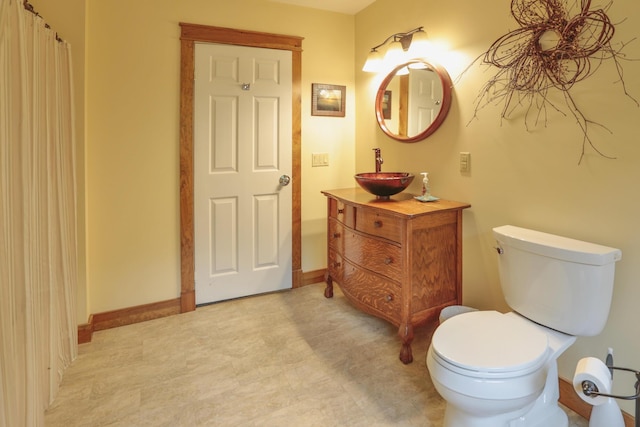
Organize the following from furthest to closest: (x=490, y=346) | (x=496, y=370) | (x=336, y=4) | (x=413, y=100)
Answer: (x=336, y=4) < (x=413, y=100) < (x=490, y=346) < (x=496, y=370)

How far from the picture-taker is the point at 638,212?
57.3 inches

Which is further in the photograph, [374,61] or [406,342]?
[374,61]

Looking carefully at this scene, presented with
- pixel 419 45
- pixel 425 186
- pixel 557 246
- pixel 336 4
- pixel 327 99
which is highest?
pixel 336 4

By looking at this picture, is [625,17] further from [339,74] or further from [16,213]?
[16,213]

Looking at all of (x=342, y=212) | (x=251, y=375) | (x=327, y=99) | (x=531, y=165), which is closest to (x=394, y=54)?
(x=327, y=99)

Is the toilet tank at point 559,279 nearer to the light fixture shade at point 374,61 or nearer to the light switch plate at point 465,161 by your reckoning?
the light switch plate at point 465,161

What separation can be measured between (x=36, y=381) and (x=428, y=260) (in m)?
1.86

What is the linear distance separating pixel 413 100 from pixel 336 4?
107 cm

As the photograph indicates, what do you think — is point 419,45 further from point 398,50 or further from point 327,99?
point 327,99

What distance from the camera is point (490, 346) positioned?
1388 mm

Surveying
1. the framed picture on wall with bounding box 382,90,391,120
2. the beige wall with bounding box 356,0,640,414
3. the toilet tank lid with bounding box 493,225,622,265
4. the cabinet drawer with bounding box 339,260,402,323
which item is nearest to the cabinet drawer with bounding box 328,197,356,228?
the cabinet drawer with bounding box 339,260,402,323

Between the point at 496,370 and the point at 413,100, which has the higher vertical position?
the point at 413,100

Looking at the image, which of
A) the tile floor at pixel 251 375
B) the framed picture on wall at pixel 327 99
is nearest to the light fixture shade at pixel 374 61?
the framed picture on wall at pixel 327 99

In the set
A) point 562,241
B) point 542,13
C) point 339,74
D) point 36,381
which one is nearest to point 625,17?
point 542,13
